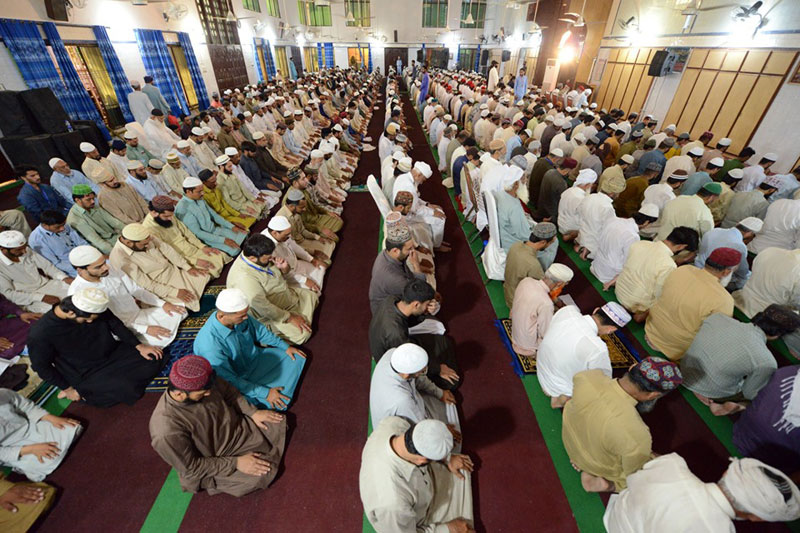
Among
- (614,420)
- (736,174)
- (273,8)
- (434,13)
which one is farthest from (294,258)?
(434,13)

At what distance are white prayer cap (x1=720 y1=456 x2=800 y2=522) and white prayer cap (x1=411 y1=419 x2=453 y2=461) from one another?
4.11 ft

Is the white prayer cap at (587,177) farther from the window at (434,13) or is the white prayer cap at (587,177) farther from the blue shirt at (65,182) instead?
the window at (434,13)

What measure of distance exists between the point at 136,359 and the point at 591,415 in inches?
138

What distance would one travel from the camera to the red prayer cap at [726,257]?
272 centimetres

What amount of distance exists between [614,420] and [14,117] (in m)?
10.3

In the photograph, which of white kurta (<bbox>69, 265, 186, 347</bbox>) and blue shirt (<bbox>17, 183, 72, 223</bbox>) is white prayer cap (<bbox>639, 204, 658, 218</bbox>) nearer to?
white kurta (<bbox>69, 265, 186, 347</bbox>)

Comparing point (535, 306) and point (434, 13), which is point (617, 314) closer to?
point (535, 306)

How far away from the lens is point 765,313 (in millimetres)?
2471

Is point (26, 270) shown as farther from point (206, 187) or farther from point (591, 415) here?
point (591, 415)

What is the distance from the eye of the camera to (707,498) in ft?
4.94

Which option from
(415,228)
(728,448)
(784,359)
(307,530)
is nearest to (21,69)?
(415,228)

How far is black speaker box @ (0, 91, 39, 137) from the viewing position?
20.1ft

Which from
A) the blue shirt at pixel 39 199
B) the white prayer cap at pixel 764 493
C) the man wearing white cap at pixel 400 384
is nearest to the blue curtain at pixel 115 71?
the blue shirt at pixel 39 199

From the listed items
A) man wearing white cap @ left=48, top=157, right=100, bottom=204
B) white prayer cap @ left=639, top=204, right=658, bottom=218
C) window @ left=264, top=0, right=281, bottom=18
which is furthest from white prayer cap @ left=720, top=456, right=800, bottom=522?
window @ left=264, top=0, right=281, bottom=18
